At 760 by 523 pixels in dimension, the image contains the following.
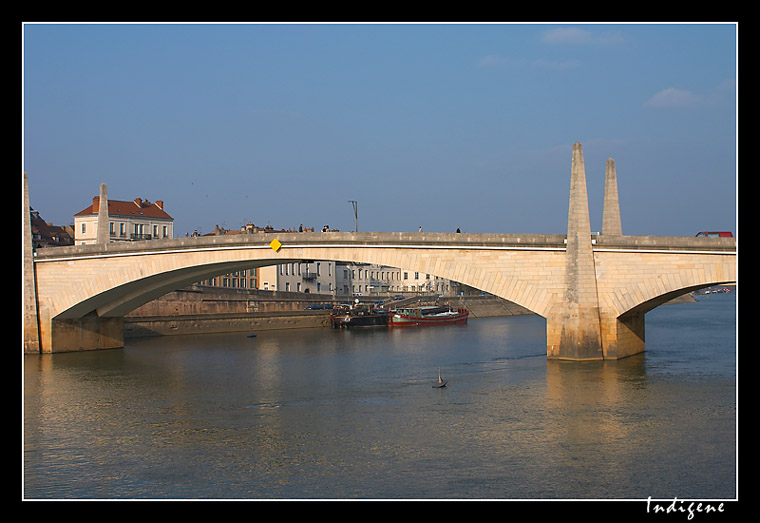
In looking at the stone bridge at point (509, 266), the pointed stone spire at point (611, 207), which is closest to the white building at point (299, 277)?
the stone bridge at point (509, 266)

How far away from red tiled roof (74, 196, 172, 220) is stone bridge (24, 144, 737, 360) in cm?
3208

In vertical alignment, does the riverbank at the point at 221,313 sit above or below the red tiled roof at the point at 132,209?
below

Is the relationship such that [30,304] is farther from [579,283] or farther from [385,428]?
[579,283]

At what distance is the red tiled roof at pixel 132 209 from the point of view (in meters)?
73.4

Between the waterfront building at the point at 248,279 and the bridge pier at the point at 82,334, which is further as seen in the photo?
the waterfront building at the point at 248,279

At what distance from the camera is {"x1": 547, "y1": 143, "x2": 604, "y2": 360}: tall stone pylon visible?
29.6 m

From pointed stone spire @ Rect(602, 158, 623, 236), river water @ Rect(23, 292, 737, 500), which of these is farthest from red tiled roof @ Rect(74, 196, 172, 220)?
pointed stone spire @ Rect(602, 158, 623, 236)

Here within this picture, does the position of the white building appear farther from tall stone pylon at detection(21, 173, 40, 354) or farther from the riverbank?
tall stone pylon at detection(21, 173, 40, 354)

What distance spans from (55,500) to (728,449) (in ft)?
45.9

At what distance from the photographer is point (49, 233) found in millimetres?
75312

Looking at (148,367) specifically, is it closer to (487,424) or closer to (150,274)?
(150,274)

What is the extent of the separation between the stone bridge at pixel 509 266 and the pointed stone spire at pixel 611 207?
4cm

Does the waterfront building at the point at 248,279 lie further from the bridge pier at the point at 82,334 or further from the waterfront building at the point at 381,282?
the bridge pier at the point at 82,334

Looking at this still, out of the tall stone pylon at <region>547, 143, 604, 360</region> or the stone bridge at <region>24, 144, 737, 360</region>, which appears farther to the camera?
the tall stone pylon at <region>547, 143, 604, 360</region>
